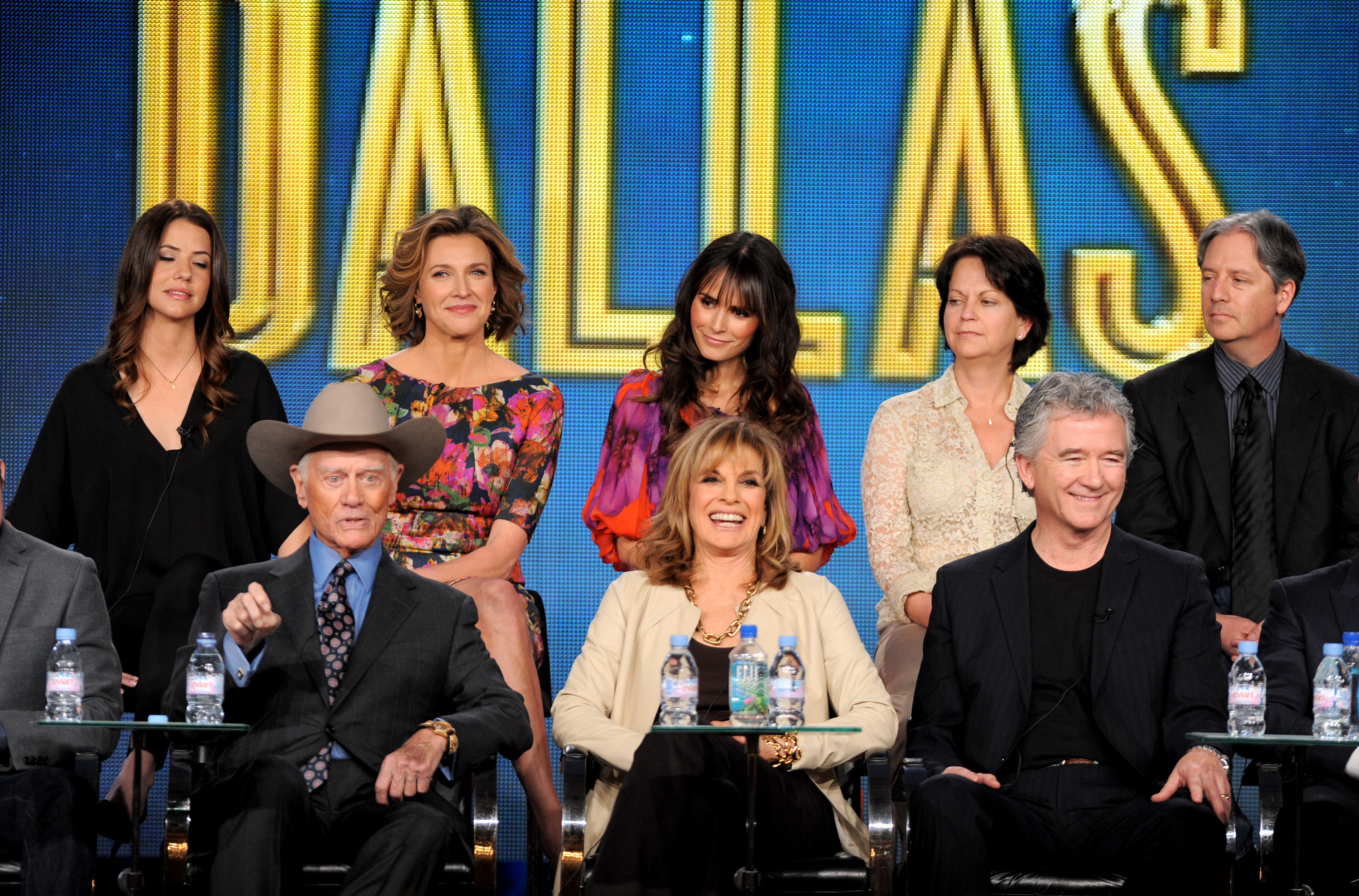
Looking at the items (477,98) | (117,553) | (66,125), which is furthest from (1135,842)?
(66,125)

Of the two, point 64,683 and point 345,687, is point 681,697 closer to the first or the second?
point 345,687

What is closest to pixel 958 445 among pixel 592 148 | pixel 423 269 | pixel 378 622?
pixel 423 269

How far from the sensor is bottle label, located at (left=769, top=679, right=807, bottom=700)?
3.40m

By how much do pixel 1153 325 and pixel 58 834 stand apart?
14.3ft

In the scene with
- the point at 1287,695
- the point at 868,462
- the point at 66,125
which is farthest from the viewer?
the point at 66,125

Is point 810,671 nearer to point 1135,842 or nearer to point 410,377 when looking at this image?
point 1135,842

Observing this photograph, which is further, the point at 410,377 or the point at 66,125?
the point at 66,125

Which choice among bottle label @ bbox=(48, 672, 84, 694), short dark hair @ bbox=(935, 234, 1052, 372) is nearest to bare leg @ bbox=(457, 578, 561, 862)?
bottle label @ bbox=(48, 672, 84, 694)

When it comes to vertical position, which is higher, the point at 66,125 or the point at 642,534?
the point at 66,125

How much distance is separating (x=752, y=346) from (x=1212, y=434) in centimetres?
136

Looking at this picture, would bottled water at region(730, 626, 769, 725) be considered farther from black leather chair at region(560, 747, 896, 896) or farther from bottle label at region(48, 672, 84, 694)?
bottle label at region(48, 672, 84, 694)

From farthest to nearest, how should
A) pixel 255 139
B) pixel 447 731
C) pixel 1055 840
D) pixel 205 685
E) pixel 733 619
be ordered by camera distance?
pixel 255 139
pixel 733 619
pixel 1055 840
pixel 447 731
pixel 205 685

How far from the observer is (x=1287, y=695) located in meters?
3.90

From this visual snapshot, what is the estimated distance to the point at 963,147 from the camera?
632cm
